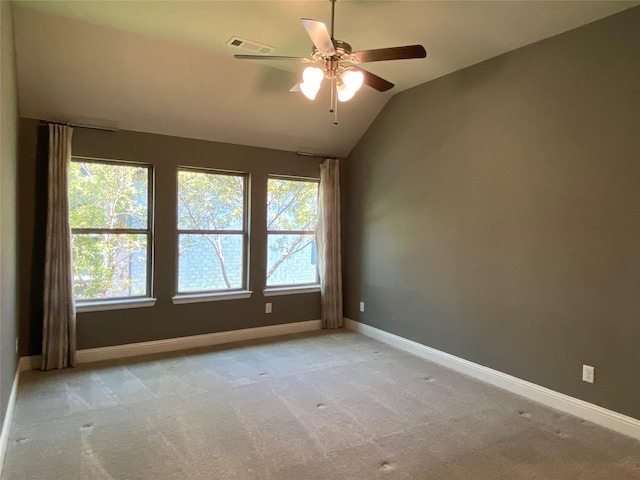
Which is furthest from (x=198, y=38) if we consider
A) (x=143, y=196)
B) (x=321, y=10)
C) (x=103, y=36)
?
(x=143, y=196)

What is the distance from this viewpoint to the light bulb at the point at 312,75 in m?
2.45

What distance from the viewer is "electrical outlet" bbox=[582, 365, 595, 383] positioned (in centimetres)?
290

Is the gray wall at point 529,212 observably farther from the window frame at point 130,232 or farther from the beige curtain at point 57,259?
the beige curtain at point 57,259

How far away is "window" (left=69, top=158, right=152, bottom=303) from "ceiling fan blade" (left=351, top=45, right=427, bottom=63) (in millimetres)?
2889

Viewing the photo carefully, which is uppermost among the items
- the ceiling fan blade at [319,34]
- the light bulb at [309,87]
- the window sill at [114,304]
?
the ceiling fan blade at [319,34]

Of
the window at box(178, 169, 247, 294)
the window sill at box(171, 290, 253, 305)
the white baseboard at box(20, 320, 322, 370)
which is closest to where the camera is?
the white baseboard at box(20, 320, 322, 370)

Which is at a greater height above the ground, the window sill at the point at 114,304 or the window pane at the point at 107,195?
the window pane at the point at 107,195

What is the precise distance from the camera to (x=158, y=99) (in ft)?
12.9

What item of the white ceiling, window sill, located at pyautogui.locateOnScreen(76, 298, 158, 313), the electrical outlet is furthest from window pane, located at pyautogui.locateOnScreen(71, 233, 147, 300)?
the electrical outlet

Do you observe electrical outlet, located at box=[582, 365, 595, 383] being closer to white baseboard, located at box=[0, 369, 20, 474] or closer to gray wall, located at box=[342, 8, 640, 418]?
gray wall, located at box=[342, 8, 640, 418]

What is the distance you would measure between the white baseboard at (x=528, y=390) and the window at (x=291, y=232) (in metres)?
1.44

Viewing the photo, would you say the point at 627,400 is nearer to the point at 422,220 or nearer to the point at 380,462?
the point at 380,462

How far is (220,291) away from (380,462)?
3005 millimetres

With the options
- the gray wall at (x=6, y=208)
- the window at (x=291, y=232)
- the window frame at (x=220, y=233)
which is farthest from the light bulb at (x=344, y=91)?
the window at (x=291, y=232)
